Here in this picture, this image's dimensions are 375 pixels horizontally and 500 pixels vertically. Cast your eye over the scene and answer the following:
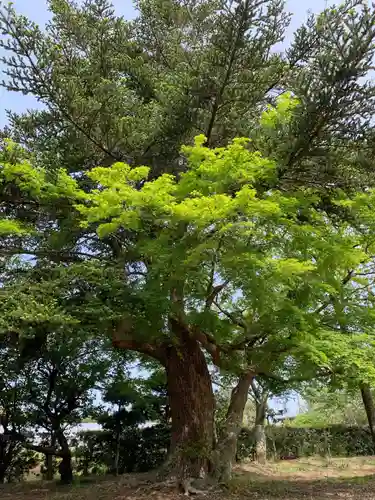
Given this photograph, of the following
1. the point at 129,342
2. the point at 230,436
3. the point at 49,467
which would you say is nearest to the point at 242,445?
the point at 49,467

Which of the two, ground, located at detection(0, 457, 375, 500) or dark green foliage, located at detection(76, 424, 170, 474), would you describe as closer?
ground, located at detection(0, 457, 375, 500)

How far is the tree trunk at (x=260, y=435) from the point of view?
12594 millimetres

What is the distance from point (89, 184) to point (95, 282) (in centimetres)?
205

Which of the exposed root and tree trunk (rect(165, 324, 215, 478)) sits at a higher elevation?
tree trunk (rect(165, 324, 215, 478))

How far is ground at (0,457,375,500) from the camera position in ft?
23.7

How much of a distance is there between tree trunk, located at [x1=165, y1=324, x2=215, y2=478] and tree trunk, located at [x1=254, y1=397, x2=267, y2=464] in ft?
18.0

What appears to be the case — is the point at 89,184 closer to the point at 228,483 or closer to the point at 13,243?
the point at 13,243

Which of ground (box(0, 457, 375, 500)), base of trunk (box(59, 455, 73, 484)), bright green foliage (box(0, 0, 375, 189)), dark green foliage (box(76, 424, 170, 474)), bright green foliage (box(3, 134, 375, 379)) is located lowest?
ground (box(0, 457, 375, 500))

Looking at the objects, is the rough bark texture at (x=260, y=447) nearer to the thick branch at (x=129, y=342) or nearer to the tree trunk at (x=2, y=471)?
the thick branch at (x=129, y=342)

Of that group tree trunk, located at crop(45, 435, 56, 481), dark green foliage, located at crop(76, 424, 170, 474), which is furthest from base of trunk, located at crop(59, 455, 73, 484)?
dark green foliage, located at crop(76, 424, 170, 474)

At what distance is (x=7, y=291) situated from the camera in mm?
6293

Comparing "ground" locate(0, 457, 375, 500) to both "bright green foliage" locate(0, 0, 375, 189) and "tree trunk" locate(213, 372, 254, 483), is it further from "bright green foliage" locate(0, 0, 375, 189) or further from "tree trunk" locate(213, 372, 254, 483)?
"bright green foliage" locate(0, 0, 375, 189)

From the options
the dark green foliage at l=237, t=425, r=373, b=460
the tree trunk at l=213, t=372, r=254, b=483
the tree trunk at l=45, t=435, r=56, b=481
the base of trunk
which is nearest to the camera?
the tree trunk at l=213, t=372, r=254, b=483

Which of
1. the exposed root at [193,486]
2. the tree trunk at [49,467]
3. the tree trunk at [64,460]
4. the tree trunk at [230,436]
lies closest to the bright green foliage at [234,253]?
the tree trunk at [230,436]
